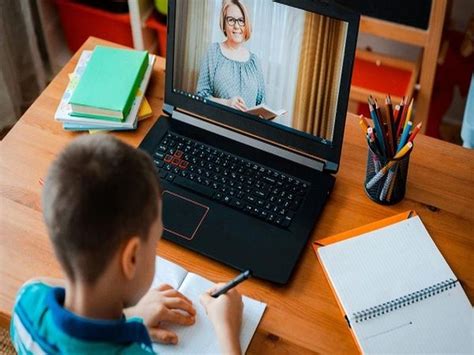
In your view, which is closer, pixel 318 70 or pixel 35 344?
pixel 35 344

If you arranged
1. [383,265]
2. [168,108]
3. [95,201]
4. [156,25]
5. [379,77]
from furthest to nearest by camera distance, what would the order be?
[156,25] → [379,77] → [168,108] → [383,265] → [95,201]

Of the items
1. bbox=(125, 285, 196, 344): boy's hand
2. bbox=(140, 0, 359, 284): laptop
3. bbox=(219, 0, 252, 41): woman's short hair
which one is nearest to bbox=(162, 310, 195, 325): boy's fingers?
bbox=(125, 285, 196, 344): boy's hand

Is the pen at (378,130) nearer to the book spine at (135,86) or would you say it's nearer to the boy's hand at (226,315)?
the boy's hand at (226,315)

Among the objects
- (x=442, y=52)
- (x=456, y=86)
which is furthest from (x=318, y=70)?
(x=456, y=86)

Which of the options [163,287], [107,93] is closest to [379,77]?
[107,93]

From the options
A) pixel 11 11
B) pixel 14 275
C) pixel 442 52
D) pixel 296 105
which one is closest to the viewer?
pixel 14 275

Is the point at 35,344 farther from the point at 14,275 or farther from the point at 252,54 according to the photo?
the point at 252,54

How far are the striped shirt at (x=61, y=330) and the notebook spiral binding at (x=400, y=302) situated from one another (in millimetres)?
332

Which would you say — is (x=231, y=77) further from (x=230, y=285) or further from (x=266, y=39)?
(x=230, y=285)

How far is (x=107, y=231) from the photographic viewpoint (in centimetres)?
84

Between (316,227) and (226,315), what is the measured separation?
25cm

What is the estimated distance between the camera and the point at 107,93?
137 cm

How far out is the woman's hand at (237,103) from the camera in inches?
51.0

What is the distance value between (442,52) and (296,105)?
918mm
